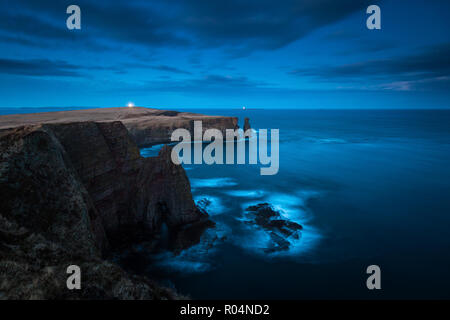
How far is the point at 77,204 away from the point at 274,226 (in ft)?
78.0

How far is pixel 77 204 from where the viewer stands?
50.9ft

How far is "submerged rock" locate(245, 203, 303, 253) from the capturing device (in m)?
28.3

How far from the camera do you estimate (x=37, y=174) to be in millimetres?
15133

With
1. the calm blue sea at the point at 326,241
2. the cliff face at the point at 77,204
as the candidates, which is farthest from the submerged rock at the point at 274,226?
the cliff face at the point at 77,204

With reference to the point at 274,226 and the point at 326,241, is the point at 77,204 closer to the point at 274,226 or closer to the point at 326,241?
the point at 274,226

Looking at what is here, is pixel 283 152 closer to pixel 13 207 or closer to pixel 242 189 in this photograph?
pixel 242 189

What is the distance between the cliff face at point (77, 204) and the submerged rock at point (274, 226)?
9829mm

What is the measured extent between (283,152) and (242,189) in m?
Result: 47.2

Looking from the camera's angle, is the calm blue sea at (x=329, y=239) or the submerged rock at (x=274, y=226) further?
the submerged rock at (x=274, y=226)

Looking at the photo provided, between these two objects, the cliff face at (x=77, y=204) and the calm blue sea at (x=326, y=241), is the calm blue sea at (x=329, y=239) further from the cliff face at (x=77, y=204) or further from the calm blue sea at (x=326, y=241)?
the cliff face at (x=77, y=204)

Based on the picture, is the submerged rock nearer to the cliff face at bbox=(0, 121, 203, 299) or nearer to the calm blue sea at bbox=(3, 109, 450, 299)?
the calm blue sea at bbox=(3, 109, 450, 299)

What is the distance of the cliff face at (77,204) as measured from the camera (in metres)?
9.26
